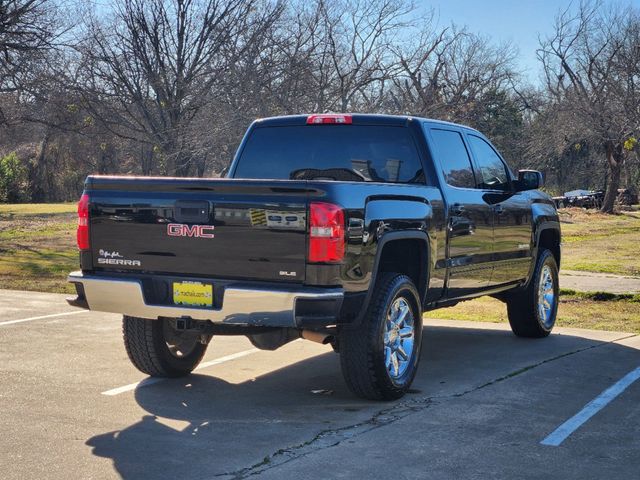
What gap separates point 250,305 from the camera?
5691 millimetres

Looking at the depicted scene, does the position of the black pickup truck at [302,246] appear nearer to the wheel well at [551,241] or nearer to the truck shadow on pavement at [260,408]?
Answer: the truck shadow on pavement at [260,408]

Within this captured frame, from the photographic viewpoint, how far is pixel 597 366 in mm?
7656

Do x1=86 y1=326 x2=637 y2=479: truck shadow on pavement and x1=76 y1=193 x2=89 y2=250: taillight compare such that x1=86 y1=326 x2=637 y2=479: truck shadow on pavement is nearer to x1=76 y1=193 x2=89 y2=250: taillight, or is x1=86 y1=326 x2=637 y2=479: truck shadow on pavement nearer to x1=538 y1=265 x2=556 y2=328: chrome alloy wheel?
x1=538 y1=265 x2=556 y2=328: chrome alloy wheel

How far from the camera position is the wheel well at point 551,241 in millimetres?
9602

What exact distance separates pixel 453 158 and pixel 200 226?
2778 mm

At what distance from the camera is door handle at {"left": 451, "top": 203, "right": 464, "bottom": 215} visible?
7.29 metres

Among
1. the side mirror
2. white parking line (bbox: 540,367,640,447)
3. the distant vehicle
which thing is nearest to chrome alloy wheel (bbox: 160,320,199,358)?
white parking line (bbox: 540,367,640,447)

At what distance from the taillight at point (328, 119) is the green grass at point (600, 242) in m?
8.74

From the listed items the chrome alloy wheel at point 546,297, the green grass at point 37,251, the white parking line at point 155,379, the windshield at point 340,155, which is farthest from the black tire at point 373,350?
the green grass at point 37,251

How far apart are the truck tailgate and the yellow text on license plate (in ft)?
0.28

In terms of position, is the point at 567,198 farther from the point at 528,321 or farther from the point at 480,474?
the point at 480,474

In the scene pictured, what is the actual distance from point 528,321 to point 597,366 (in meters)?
1.45

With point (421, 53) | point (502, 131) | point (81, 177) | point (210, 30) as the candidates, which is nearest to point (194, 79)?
point (210, 30)

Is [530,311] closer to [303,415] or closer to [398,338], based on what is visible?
[398,338]
